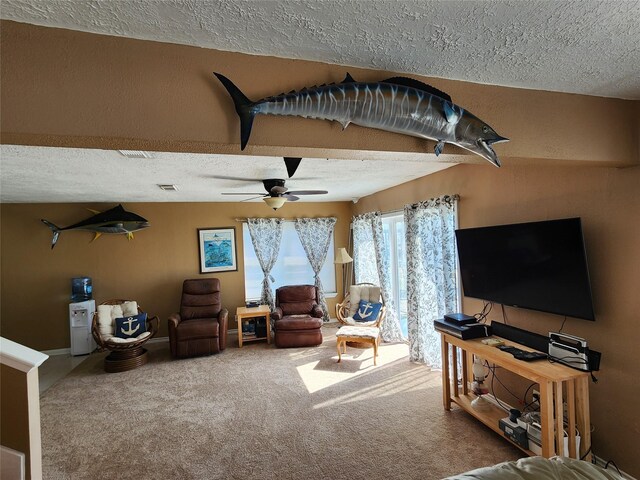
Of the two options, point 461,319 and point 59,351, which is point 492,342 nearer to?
point 461,319

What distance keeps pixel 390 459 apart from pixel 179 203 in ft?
16.6

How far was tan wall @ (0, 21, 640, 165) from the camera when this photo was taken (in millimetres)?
1068

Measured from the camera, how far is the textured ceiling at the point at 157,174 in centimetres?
275

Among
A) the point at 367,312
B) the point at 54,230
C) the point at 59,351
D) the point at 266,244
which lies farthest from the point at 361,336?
the point at 54,230

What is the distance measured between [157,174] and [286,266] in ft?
10.6

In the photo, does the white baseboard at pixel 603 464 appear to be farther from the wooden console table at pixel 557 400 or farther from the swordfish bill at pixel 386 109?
the swordfish bill at pixel 386 109

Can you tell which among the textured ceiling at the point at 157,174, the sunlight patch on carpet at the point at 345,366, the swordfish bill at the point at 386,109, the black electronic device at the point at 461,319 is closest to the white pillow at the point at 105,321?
the textured ceiling at the point at 157,174

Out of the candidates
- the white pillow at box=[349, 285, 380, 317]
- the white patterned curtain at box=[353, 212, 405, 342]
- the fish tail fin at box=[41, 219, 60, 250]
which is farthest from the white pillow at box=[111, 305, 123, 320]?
the white patterned curtain at box=[353, 212, 405, 342]

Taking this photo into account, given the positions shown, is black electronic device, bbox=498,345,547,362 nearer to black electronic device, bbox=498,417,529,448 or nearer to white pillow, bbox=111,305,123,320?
black electronic device, bbox=498,417,529,448

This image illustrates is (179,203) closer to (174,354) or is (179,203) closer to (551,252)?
(174,354)

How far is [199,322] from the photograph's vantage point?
4859mm

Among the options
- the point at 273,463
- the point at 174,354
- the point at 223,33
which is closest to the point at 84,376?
the point at 174,354

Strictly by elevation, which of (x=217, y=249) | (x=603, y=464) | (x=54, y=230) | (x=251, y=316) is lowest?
(x=603, y=464)

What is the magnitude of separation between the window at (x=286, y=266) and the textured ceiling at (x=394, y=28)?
4900mm
